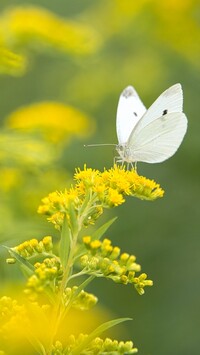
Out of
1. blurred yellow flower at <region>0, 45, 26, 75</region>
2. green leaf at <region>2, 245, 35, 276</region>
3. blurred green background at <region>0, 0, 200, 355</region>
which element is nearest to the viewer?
green leaf at <region>2, 245, 35, 276</region>

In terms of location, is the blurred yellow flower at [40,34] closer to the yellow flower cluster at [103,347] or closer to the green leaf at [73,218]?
the green leaf at [73,218]

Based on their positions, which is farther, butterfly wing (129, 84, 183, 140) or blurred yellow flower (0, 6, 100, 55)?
blurred yellow flower (0, 6, 100, 55)

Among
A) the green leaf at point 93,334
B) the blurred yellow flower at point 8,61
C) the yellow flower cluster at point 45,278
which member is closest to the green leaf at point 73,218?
the yellow flower cluster at point 45,278

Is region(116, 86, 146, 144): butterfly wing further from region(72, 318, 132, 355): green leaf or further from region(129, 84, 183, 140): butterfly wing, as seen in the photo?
region(72, 318, 132, 355): green leaf

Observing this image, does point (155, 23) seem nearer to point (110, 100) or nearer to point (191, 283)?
point (110, 100)

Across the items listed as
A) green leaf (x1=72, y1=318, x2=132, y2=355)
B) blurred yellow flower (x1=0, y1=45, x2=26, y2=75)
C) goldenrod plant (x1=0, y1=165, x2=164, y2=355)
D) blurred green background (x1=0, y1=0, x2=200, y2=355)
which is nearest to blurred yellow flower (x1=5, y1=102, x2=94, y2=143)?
blurred green background (x1=0, y1=0, x2=200, y2=355)

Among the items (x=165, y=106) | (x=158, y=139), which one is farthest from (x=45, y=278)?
(x=158, y=139)

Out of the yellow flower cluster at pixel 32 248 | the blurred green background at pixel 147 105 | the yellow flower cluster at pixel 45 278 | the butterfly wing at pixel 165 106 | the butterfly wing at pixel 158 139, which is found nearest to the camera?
the yellow flower cluster at pixel 45 278

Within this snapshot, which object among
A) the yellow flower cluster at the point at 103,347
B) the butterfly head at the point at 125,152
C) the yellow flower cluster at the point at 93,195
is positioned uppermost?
the butterfly head at the point at 125,152
